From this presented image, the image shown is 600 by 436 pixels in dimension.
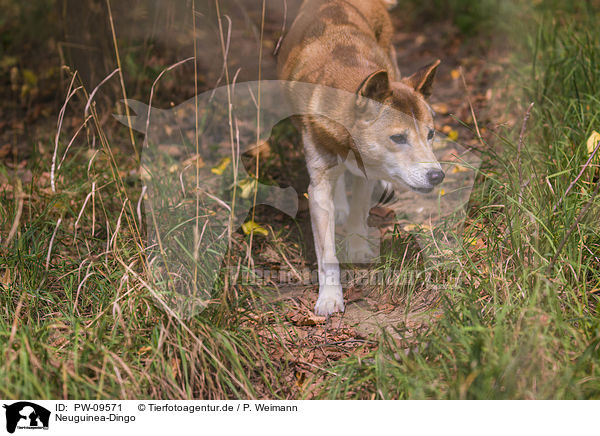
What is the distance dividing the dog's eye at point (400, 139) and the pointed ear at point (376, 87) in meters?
0.25

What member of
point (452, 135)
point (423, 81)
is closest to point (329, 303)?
point (423, 81)

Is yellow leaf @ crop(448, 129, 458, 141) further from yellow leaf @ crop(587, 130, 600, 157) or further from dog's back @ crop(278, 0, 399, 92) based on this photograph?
yellow leaf @ crop(587, 130, 600, 157)

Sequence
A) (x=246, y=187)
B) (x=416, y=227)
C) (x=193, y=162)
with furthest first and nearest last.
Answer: (x=193, y=162) → (x=246, y=187) → (x=416, y=227)

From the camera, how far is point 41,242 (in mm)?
3656

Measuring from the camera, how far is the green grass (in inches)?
101

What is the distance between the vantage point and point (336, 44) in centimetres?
401

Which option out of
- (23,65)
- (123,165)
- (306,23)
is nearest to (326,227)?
(306,23)

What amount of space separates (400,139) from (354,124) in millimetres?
302

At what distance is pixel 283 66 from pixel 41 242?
2.09 m
